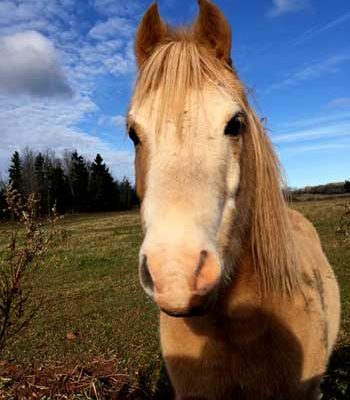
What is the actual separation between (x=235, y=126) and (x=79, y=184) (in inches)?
2963

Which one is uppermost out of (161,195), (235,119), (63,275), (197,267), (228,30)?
(228,30)

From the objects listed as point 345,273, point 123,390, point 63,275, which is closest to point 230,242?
point 123,390

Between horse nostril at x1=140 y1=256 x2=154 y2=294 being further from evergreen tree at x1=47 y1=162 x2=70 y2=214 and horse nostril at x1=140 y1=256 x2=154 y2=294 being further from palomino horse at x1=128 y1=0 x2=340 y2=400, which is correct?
evergreen tree at x1=47 y1=162 x2=70 y2=214

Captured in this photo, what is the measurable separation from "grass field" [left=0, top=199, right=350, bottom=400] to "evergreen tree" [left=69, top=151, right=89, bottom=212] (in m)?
56.3

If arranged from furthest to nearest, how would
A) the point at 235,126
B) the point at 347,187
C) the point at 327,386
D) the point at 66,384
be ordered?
1. the point at 347,187
2. the point at 327,386
3. the point at 66,384
4. the point at 235,126

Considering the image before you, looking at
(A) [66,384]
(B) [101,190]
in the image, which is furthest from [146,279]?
(B) [101,190]

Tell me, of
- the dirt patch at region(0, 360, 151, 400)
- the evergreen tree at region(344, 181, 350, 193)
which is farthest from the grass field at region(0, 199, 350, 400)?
the evergreen tree at region(344, 181, 350, 193)

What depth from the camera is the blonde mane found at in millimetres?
2445

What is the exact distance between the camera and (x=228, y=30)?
8.79ft

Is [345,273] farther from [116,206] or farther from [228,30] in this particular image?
[116,206]

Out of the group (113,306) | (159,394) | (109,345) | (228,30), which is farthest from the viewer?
(113,306)

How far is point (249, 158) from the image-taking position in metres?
2.69

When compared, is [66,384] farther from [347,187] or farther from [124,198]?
[124,198]

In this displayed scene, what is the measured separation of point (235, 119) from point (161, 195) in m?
0.81
